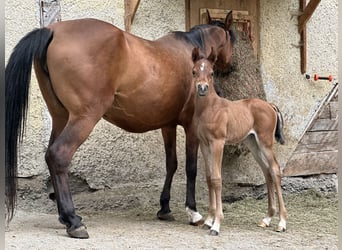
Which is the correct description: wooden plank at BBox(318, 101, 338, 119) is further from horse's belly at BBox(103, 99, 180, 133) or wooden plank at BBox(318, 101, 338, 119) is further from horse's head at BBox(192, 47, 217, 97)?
horse's head at BBox(192, 47, 217, 97)

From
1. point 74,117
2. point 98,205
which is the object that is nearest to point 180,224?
point 98,205

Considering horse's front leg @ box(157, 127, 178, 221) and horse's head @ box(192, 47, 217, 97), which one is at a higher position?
horse's head @ box(192, 47, 217, 97)

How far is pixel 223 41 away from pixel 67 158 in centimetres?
213

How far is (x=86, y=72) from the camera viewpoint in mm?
4633

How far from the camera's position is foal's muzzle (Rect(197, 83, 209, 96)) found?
4.49 meters

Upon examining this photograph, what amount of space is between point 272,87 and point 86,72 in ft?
10.3

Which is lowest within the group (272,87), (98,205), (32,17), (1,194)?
(98,205)

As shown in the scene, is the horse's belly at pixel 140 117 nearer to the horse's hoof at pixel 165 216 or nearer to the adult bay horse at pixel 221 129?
the adult bay horse at pixel 221 129

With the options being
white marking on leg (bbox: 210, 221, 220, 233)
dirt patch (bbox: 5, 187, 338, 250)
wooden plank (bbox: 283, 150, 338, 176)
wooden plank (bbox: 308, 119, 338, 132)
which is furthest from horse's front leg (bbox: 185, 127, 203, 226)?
wooden plank (bbox: 308, 119, 338, 132)

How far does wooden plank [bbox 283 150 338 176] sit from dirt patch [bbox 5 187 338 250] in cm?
63

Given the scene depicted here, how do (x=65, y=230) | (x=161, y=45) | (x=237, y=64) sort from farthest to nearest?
(x=237, y=64) < (x=161, y=45) < (x=65, y=230)

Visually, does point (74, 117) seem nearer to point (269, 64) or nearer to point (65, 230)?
point (65, 230)

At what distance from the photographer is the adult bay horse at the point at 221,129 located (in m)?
4.84

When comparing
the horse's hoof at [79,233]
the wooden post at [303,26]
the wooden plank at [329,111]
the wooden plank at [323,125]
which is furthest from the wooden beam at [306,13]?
the horse's hoof at [79,233]
